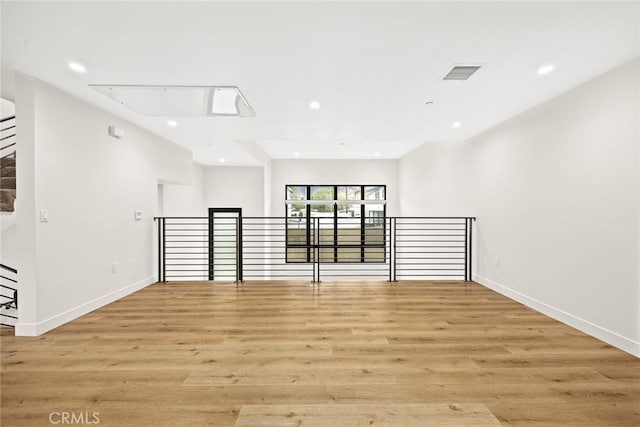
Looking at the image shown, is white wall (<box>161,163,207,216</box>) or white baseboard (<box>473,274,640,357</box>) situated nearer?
white baseboard (<box>473,274,640,357</box>)

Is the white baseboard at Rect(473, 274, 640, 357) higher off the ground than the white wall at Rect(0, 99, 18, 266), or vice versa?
the white wall at Rect(0, 99, 18, 266)

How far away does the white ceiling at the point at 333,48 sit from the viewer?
1881 millimetres

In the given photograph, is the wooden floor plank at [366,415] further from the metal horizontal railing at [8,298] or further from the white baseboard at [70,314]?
the metal horizontal railing at [8,298]

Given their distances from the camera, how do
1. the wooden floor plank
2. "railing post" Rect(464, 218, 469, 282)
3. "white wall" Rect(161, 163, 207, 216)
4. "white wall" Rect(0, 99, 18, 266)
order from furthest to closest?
1. "white wall" Rect(161, 163, 207, 216)
2. "railing post" Rect(464, 218, 469, 282)
3. "white wall" Rect(0, 99, 18, 266)
4. the wooden floor plank

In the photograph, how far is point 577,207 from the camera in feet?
9.64

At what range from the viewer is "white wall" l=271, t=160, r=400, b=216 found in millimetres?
8148

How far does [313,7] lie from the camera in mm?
1835

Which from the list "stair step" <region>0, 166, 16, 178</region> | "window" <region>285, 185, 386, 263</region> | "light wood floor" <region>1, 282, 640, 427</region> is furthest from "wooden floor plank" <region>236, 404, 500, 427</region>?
"window" <region>285, 185, 386, 263</region>

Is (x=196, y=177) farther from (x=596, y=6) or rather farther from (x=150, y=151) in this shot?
(x=596, y=6)

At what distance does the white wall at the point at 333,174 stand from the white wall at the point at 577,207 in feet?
13.3

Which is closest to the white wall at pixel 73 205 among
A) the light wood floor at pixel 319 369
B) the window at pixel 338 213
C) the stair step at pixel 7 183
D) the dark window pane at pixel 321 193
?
the light wood floor at pixel 319 369

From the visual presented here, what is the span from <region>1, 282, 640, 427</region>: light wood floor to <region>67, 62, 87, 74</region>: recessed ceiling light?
2208 mm

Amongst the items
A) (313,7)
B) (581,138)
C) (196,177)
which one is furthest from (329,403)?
(196,177)

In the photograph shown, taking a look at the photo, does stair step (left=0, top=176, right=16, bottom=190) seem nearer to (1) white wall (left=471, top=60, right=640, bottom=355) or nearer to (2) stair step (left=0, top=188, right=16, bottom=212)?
(2) stair step (left=0, top=188, right=16, bottom=212)
